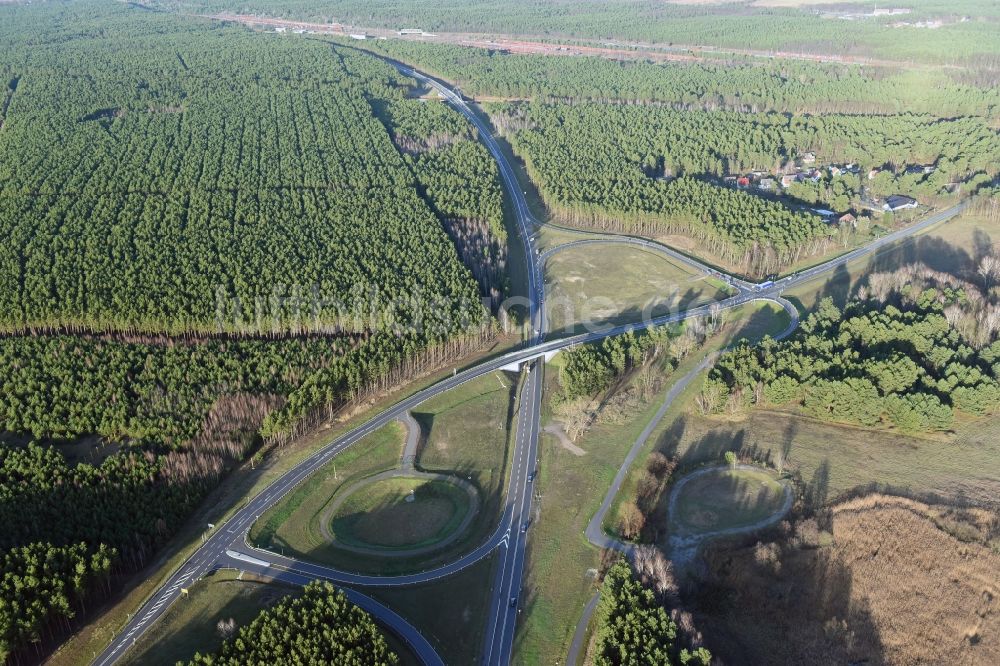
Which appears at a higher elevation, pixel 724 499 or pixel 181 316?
pixel 181 316

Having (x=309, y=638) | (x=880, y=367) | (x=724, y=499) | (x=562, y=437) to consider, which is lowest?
(x=309, y=638)

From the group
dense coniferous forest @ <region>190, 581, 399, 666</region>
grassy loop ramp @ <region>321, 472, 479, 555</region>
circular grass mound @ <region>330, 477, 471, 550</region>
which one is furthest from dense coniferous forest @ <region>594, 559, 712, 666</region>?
circular grass mound @ <region>330, 477, 471, 550</region>

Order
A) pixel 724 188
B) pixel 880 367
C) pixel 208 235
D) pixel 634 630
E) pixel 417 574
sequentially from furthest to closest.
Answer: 1. pixel 724 188
2. pixel 208 235
3. pixel 880 367
4. pixel 417 574
5. pixel 634 630

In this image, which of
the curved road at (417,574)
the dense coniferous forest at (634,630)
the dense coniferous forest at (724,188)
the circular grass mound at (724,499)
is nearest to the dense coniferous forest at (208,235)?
the curved road at (417,574)

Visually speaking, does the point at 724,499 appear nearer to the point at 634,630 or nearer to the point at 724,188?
the point at 634,630

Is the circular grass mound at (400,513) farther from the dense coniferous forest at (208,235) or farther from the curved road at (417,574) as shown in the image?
the dense coniferous forest at (208,235)

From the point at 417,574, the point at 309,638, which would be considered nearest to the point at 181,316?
the point at 417,574

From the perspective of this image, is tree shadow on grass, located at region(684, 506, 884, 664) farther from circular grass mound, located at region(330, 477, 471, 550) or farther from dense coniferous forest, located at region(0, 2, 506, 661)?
dense coniferous forest, located at region(0, 2, 506, 661)

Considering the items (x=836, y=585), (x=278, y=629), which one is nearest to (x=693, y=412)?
(x=836, y=585)

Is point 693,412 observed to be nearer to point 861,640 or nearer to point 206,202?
point 861,640
